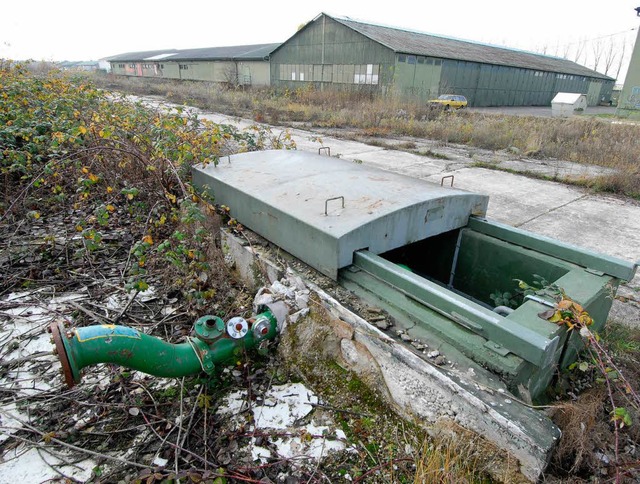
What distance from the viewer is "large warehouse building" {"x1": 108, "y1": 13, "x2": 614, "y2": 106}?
62.3 ft

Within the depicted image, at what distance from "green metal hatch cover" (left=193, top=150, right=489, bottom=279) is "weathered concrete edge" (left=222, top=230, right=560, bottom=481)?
30 cm

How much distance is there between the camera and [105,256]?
3473 millimetres

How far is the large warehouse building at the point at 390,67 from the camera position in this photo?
18984 millimetres

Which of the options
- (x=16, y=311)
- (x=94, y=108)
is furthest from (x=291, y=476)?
(x=94, y=108)

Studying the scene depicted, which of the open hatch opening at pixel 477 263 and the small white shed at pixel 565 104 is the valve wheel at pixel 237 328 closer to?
the open hatch opening at pixel 477 263

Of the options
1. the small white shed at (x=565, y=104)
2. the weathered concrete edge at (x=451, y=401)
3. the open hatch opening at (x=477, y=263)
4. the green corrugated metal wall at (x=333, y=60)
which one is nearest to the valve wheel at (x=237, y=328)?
the weathered concrete edge at (x=451, y=401)

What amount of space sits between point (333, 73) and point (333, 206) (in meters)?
20.7

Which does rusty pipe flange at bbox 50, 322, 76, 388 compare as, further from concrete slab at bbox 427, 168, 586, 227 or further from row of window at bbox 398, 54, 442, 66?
row of window at bbox 398, 54, 442, 66

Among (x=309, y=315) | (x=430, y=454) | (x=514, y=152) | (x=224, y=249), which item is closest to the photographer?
(x=430, y=454)

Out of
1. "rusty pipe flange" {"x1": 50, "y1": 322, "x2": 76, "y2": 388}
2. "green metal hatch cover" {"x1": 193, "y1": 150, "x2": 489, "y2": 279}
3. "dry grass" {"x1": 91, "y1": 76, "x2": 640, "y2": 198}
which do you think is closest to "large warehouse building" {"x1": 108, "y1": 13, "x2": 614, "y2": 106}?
"dry grass" {"x1": 91, "y1": 76, "x2": 640, "y2": 198}

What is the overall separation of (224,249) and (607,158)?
8.57 m

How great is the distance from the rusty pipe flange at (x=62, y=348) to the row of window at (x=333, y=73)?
19814 mm

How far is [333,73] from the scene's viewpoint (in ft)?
69.0

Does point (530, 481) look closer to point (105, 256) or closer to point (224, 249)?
point (224, 249)
